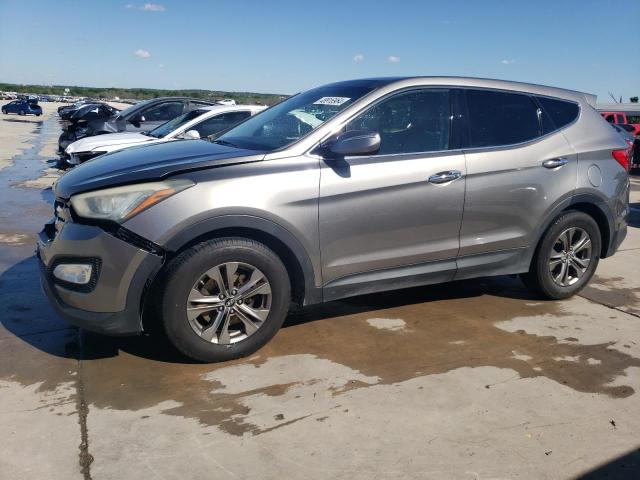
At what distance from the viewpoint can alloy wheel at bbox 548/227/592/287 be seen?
4855 mm

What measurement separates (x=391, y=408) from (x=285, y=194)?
1.42 m

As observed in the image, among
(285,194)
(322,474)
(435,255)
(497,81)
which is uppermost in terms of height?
(497,81)

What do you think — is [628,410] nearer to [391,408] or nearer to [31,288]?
[391,408]

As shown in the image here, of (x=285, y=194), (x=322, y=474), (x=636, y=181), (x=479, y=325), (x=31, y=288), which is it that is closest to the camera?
(x=322, y=474)

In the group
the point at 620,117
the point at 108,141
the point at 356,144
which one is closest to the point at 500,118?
the point at 356,144

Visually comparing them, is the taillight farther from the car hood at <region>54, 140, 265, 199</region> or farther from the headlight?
the headlight

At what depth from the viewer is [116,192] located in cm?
342

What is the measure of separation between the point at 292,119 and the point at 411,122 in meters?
0.88

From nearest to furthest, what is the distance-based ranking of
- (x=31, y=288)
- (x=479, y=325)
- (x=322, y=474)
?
(x=322, y=474)
(x=479, y=325)
(x=31, y=288)

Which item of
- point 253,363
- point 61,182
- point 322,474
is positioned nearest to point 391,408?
point 322,474

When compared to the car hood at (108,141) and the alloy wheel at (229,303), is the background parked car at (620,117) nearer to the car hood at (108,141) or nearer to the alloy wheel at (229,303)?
the car hood at (108,141)

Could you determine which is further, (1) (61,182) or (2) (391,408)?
(1) (61,182)

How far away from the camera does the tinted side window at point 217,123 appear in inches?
369

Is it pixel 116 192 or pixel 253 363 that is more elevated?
pixel 116 192
